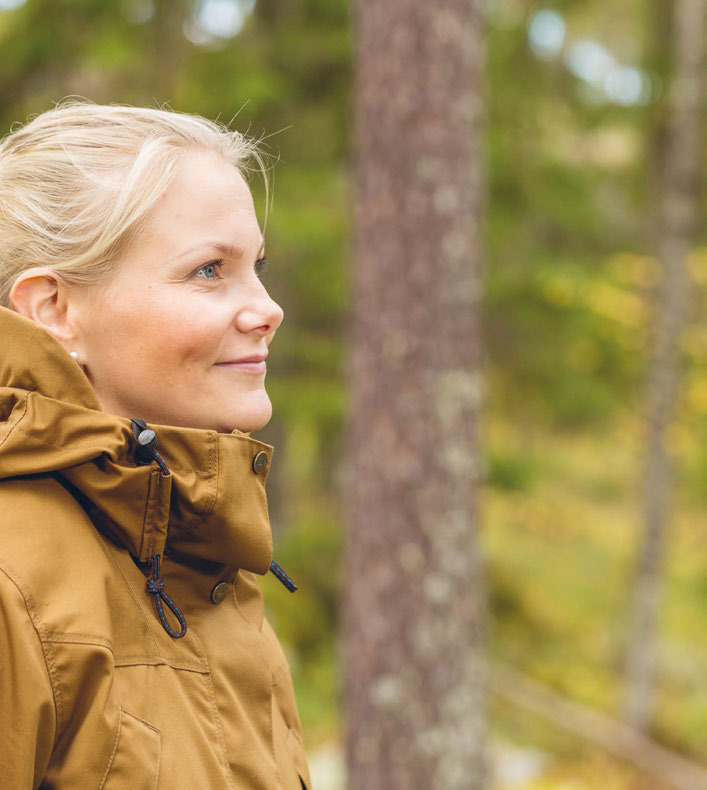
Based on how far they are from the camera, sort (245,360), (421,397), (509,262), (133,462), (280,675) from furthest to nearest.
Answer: (509,262) < (421,397) < (280,675) < (245,360) < (133,462)

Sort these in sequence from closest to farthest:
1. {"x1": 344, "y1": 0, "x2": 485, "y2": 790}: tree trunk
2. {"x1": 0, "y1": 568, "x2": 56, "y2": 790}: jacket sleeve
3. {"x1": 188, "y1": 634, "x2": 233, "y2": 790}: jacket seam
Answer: {"x1": 0, "y1": 568, "x2": 56, "y2": 790}: jacket sleeve → {"x1": 188, "y1": 634, "x2": 233, "y2": 790}: jacket seam → {"x1": 344, "y1": 0, "x2": 485, "y2": 790}: tree trunk

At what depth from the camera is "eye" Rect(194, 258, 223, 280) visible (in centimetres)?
159

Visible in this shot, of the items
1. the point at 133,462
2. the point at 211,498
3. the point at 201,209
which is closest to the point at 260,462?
the point at 211,498

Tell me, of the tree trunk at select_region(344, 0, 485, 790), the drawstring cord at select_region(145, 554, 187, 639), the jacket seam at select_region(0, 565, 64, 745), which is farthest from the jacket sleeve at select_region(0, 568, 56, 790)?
the tree trunk at select_region(344, 0, 485, 790)

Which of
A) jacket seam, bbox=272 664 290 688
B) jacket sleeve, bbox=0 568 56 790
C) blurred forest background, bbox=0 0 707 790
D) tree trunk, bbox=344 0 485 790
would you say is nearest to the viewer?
jacket sleeve, bbox=0 568 56 790

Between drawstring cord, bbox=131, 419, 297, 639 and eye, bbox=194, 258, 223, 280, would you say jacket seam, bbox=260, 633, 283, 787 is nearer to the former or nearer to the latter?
drawstring cord, bbox=131, 419, 297, 639

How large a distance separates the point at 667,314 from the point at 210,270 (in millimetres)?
8249

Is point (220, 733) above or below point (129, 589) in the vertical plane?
below

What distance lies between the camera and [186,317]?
1554mm

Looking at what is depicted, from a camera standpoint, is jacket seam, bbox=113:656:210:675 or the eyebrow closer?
jacket seam, bbox=113:656:210:675

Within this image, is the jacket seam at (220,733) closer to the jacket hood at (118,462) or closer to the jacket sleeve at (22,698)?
the jacket hood at (118,462)

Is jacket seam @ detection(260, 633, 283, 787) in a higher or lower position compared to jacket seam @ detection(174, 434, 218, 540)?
lower

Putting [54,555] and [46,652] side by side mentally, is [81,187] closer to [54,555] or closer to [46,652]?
[54,555]

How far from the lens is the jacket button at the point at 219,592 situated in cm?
159
